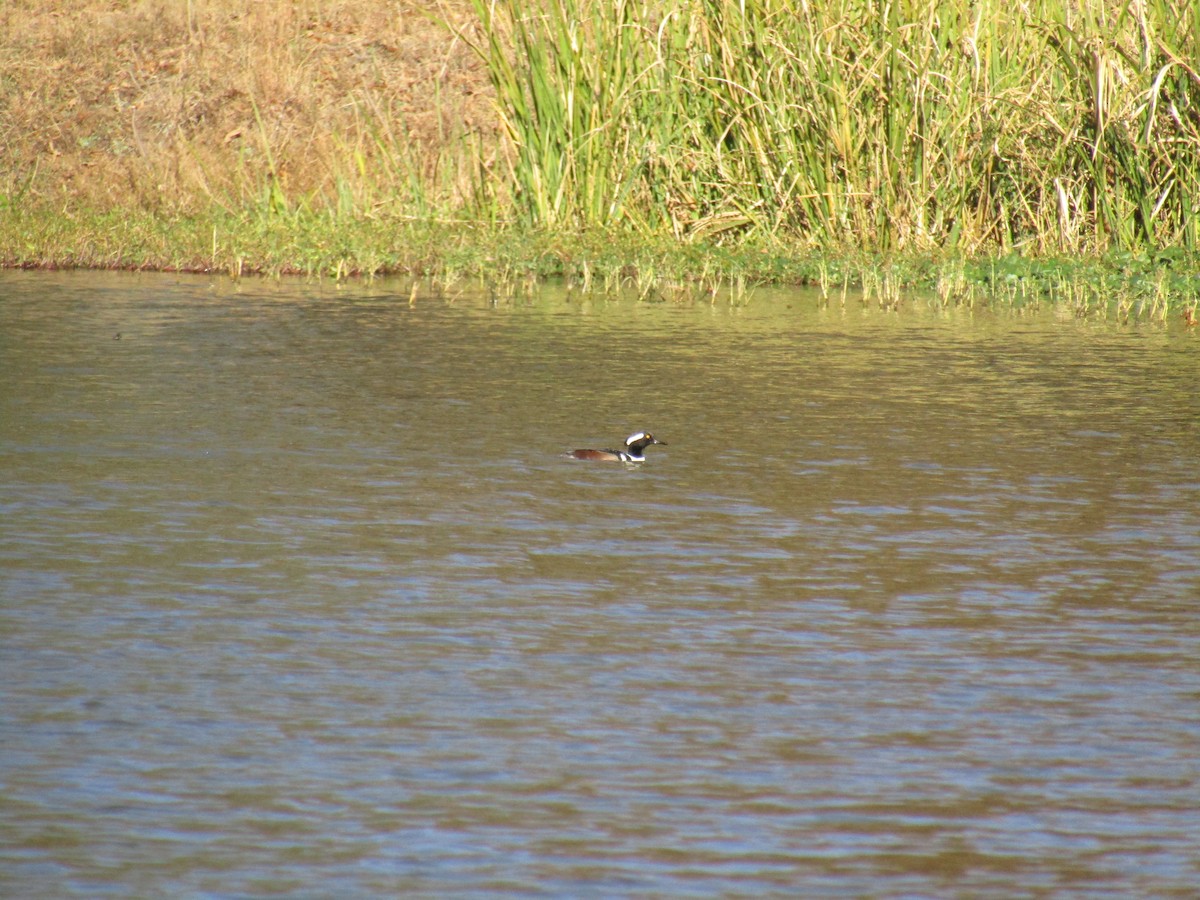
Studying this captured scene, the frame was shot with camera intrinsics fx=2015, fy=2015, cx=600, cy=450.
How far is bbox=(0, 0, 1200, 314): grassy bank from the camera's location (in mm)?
13039

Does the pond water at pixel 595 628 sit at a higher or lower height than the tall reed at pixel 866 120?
lower

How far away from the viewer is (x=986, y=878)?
3654 mm

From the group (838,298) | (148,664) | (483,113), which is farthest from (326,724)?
(483,113)

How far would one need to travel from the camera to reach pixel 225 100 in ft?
59.1

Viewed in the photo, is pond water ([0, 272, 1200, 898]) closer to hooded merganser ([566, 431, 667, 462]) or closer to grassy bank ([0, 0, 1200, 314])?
hooded merganser ([566, 431, 667, 462])

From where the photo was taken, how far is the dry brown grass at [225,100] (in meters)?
16.1

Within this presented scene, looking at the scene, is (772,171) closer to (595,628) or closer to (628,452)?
(628,452)

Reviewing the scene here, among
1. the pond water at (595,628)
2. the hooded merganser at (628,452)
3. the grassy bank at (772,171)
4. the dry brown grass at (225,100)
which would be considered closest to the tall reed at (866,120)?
the grassy bank at (772,171)

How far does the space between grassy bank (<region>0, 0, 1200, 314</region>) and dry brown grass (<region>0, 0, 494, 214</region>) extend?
0.62 feet

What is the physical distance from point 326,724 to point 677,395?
15.4 ft

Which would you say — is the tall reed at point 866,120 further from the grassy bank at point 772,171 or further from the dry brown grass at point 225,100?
the dry brown grass at point 225,100

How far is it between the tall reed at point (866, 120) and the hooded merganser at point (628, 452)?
6432mm

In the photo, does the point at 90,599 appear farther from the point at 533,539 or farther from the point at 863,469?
the point at 863,469

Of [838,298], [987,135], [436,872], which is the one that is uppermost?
[987,135]
